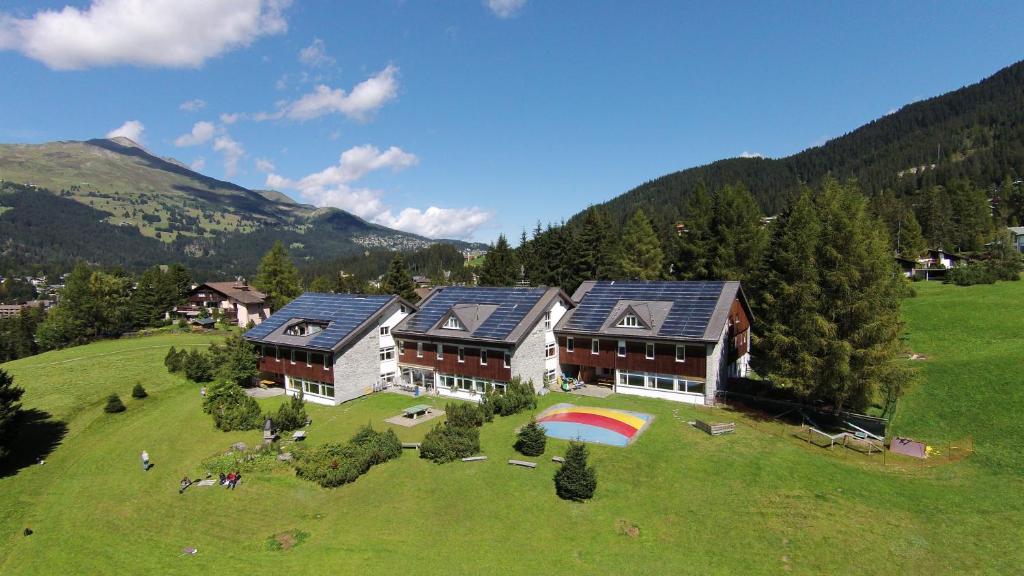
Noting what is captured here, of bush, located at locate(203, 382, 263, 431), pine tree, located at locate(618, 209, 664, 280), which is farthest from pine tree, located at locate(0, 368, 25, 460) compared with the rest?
pine tree, located at locate(618, 209, 664, 280)

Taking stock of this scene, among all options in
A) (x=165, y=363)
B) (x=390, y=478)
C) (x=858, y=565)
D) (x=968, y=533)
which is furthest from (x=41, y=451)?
(x=968, y=533)

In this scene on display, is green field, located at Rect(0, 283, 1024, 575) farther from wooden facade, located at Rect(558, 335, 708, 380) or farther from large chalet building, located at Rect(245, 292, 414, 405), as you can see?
large chalet building, located at Rect(245, 292, 414, 405)

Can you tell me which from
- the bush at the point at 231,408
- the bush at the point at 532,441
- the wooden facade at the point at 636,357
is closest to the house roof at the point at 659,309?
the wooden facade at the point at 636,357

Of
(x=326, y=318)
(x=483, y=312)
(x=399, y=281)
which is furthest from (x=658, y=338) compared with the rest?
(x=399, y=281)

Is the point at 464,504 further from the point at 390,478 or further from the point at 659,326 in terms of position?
the point at 659,326

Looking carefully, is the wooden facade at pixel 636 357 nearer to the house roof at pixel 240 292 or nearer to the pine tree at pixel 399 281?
the pine tree at pixel 399 281

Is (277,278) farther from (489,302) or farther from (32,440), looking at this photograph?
(489,302)
